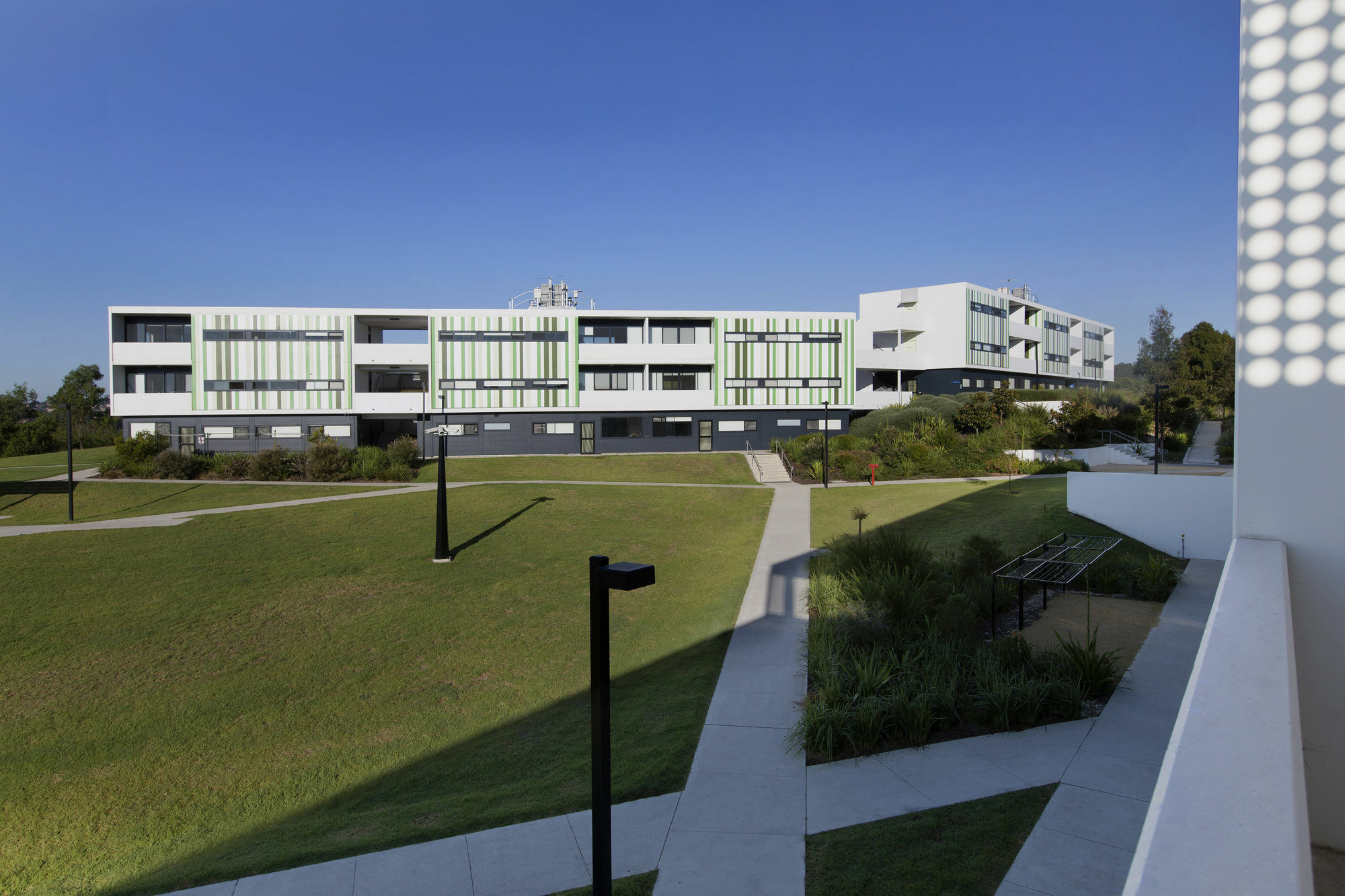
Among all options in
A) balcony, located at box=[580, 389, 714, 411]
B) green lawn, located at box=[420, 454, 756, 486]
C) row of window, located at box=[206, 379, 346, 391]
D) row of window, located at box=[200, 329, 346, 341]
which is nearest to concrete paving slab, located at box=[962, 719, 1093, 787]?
green lawn, located at box=[420, 454, 756, 486]

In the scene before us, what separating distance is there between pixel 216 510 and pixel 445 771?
18.9 metres

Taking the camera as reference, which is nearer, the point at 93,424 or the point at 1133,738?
the point at 1133,738

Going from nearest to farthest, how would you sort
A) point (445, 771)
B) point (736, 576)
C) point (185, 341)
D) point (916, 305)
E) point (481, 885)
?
point (481, 885) < point (445, 771) < point (736, 576) < point (185, 341) < point (916, 305)

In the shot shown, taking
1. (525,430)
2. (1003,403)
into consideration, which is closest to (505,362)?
(525,430)

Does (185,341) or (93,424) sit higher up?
(185,341)

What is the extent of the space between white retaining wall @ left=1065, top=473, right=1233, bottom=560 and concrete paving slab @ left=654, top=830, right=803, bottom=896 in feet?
40.7

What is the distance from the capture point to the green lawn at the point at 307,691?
6668mm

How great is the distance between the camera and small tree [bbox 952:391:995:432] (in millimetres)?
34406

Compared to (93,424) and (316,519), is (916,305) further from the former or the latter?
(93,424)

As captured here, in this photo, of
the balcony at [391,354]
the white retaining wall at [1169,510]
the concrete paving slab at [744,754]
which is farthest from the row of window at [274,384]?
the concrete paving slab at [744,754]

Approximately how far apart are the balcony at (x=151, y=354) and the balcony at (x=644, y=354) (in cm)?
2004

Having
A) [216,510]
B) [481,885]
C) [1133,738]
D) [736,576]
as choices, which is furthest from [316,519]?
[1133,738]

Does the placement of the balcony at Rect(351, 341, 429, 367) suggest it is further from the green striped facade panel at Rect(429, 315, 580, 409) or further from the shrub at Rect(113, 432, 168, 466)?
the shrub at Rect(113, 432, 168, 466)

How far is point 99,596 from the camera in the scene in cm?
1395
